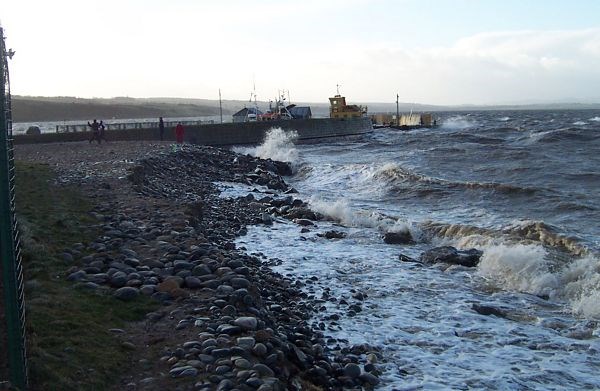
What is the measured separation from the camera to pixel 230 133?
45219 mm

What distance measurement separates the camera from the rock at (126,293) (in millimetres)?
6906

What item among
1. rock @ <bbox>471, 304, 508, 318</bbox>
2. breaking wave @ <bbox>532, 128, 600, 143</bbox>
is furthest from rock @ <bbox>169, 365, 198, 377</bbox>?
breaking wave @ <bbox>532, 128, 600, 143</bbox>

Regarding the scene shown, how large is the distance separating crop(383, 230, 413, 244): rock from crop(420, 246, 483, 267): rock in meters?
1.49

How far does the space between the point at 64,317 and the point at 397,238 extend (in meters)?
9.45

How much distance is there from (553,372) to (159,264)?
17.1 feet

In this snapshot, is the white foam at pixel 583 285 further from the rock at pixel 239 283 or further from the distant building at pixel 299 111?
the distant building at pixel 299 111

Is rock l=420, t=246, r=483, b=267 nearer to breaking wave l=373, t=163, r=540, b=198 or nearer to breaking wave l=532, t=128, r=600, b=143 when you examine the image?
breaking wave l=373, t=163, r=540, b=198

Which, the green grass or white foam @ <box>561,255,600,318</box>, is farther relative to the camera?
white foam @ <box>561,255,600,318</box>

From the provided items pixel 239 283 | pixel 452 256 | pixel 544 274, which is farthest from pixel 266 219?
pixel 239 283

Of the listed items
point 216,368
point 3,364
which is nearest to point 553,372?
point 216,368

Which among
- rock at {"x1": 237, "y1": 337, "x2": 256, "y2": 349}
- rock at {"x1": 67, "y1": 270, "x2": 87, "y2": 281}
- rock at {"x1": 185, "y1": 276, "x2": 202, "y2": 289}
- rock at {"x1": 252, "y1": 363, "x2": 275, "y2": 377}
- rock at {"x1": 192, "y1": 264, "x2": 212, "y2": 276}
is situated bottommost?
rock at {"x1": 252, "y1": 363, "x2": 275, "y2": 377}

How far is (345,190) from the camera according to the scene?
2441 centimetres

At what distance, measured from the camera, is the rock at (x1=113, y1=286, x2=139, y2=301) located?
6906 mm

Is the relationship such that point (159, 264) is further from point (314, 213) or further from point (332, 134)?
point (332, 134)
